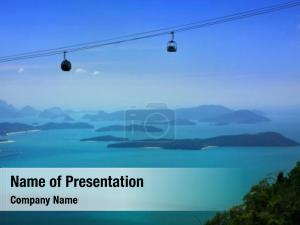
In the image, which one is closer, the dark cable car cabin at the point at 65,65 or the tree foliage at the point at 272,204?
the tree foliage at the point at 272,204

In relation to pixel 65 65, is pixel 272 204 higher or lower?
lower

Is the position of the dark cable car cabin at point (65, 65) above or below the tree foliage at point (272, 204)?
above

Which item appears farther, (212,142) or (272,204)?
(212,142)

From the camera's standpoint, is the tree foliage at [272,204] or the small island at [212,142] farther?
the small island at [212,142]

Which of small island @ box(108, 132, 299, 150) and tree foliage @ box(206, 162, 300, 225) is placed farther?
small island @ box(108, 132, 299, 150)

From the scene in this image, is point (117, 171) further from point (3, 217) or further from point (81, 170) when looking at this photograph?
point (3, 217)

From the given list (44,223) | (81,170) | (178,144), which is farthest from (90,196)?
(178,144)

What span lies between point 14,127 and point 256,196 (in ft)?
14.4

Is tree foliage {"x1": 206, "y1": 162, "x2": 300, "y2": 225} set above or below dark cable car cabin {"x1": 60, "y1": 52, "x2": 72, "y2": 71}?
below

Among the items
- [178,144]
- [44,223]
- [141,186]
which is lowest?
[44,223]

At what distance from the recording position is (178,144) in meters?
8.39

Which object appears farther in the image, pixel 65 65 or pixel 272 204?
pixel 65 65

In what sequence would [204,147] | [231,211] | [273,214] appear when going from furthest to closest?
[204,147]
[231,211]
[273,214]

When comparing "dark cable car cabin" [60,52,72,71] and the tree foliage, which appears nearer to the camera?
the tree foliage
